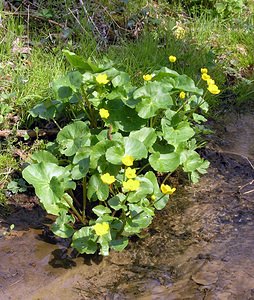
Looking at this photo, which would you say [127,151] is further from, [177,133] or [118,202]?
[177,133]

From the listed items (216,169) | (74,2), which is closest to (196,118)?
(216,169)

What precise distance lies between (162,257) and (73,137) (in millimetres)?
812

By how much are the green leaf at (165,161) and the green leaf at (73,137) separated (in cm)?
37

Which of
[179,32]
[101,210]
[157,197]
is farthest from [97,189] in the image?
[179,32]

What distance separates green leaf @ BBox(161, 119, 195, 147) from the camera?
299cm

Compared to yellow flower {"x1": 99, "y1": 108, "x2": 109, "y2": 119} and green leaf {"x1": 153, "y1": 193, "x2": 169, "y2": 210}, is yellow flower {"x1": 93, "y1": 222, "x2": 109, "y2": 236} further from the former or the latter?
yellow flower {"x1": 99, "y1": 108, "x2": 109, "y2": 119}

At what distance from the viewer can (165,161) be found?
294 centimetres

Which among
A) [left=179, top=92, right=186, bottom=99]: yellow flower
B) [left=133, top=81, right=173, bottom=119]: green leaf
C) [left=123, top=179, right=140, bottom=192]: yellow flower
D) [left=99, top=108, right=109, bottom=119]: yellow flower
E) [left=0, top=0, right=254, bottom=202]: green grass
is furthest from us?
[left=0, top=0, right=254, bottom=202]: green grass

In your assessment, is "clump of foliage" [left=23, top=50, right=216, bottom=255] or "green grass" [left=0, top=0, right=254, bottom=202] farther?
"green grass" [left=0, top=0, right=254, bottom=202]

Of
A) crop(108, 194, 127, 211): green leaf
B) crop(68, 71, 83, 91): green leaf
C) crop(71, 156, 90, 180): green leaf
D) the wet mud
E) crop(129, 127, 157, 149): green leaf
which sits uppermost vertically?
crop(68, 71, 83, 91): green leaf

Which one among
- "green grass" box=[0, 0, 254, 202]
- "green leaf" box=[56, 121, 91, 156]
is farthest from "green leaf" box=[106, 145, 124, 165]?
"green grass" box=[0, 0, 254, 202]

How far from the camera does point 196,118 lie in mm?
3293

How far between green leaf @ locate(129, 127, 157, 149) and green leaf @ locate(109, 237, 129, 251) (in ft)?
1.72

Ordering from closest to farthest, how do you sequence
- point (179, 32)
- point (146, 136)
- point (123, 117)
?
point (146, 136)
point (123, 117)
point (179, 32)
